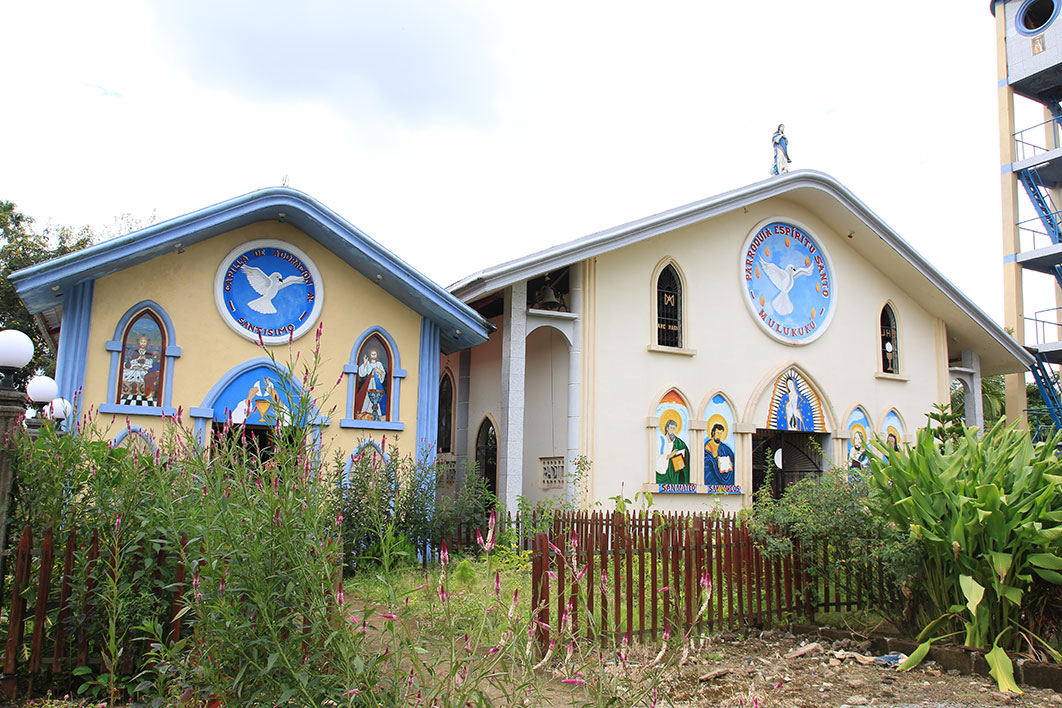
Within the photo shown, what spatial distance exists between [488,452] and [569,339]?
3.78 meters

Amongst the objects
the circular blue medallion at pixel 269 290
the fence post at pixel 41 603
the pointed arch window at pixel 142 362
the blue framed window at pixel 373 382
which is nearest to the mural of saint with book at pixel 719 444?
the blue framed window at pixel 373 382

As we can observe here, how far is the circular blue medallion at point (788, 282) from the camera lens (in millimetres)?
17156

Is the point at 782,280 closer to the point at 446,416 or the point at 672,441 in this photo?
the point at 672,441

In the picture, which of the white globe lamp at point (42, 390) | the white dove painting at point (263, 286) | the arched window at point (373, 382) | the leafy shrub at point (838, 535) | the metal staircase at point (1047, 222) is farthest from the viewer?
the metal staircase at point (1047, 222)

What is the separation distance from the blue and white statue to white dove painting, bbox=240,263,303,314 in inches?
415

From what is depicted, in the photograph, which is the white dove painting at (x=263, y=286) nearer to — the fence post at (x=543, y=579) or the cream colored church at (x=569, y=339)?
the cream colored church at (x=569, y=339)

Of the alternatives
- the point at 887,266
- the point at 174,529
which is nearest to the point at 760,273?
the point at 887,266

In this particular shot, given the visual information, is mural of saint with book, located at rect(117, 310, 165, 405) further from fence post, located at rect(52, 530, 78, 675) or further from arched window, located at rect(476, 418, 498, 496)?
arched window, located at rect(476, 418, 498, 496)

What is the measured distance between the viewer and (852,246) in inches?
741

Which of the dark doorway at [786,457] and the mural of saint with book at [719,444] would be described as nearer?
the mural of saint with book at [719,444]

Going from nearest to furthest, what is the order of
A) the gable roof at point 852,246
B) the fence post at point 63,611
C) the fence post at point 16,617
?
the fence post at point 16,617
the fence post at point 63,611
the gable roof at point 852,246

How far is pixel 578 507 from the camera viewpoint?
14.5 metres

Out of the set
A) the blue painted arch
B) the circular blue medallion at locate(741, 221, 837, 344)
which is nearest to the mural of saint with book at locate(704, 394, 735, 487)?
the circular blue medallion at locate(741, 221, 837, 344)

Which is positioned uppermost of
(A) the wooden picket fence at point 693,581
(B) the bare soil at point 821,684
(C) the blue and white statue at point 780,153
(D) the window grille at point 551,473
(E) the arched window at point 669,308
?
(C) the blue and white statue at point 780,153
